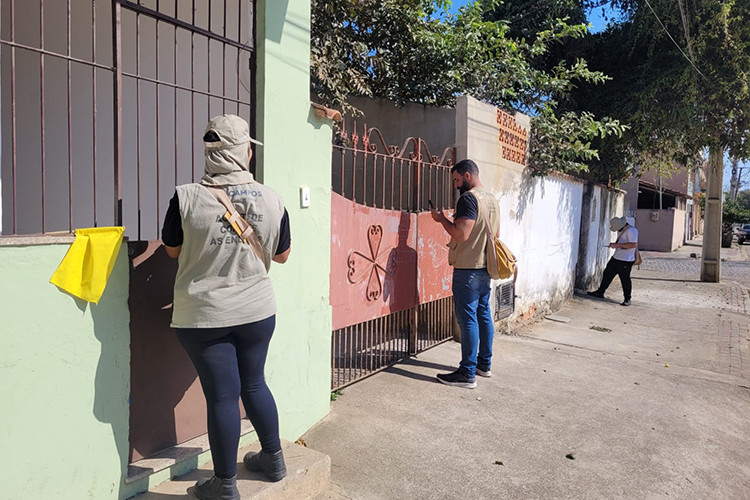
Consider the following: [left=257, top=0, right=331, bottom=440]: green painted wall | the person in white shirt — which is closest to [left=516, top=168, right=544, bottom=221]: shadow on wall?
the person in white shirt

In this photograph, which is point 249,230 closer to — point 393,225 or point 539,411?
point 393,225

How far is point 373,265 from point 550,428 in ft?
5.98

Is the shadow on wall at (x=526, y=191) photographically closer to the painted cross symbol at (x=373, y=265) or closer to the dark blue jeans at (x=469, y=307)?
the dark blue jeans at (x=469, y=307)

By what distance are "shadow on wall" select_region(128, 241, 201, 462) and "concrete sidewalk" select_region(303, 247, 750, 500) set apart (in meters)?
0.93

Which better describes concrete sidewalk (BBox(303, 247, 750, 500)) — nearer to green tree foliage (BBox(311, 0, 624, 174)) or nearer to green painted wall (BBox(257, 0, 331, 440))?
green painted wall (BBox(257, 0, 331, 440))

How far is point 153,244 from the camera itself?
2549 mm

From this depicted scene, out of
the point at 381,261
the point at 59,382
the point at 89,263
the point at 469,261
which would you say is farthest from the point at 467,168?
the point at 59,382

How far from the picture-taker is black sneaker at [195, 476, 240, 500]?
2338 millimetres

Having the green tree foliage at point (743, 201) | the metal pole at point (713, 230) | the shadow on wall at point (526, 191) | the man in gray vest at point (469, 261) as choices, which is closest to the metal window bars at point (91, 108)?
the man in gray vest at point (469, 261)

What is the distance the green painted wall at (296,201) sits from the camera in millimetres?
3066

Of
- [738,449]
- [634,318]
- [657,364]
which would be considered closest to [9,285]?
[738,449]

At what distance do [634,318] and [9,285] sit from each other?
27.6 ft

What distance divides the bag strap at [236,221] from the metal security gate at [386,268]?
1521 millimetres

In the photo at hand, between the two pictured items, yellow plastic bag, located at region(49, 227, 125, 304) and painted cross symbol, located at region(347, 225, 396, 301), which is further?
painted cross symbol, located at region(347, 225, 396, 301)
